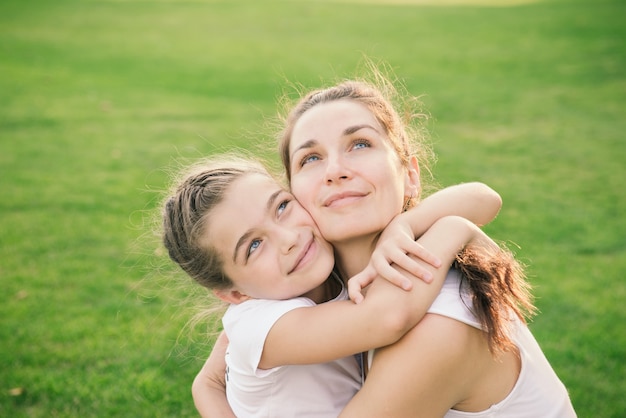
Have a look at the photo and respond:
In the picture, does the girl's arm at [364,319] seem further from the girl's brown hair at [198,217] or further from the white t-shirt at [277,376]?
the girl's brown hair at [198,217]

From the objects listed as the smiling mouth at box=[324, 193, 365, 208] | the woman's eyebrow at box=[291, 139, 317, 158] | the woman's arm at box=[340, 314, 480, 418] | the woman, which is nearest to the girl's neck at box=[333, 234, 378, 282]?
the woman

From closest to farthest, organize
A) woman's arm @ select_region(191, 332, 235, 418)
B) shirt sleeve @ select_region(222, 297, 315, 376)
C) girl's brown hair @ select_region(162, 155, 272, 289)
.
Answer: shirt sleeve @ select_region(222, 297, 315, 376)
girl's brown hair @ select_region(162, 155, 272, 289)
woman's arm @ select_region(191, 332, 235, 418)

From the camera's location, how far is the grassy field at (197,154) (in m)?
5.09

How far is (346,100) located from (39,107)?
12.6 metres

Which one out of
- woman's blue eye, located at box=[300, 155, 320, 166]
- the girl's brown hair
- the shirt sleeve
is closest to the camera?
the shirt sleeve

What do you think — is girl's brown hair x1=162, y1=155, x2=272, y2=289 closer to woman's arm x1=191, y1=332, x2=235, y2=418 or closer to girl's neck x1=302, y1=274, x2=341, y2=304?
girl's neck x1=302, y1=274, x2=341, y2=304

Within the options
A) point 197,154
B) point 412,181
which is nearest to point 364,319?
point 412,181

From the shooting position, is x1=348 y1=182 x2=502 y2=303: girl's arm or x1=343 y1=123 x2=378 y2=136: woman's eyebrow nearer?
x1=348 y1=182 x2=502 y2=303: girl's arm

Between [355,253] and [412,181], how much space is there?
1.61ft

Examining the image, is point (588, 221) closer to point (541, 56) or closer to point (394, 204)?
point (394, 204)

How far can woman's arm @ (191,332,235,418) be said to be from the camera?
2.96 m

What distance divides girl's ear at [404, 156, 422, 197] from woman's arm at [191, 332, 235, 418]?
125cm

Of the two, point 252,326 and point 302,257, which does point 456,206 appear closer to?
point 302,257

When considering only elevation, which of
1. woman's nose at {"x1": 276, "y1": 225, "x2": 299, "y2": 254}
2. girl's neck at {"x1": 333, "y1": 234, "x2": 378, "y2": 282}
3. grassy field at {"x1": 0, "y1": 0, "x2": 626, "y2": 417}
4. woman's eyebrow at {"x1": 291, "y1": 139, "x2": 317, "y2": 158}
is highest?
woman's eyebrow at {"x1": 291, "y1": 139, "x2": 317, "y2": 158}
